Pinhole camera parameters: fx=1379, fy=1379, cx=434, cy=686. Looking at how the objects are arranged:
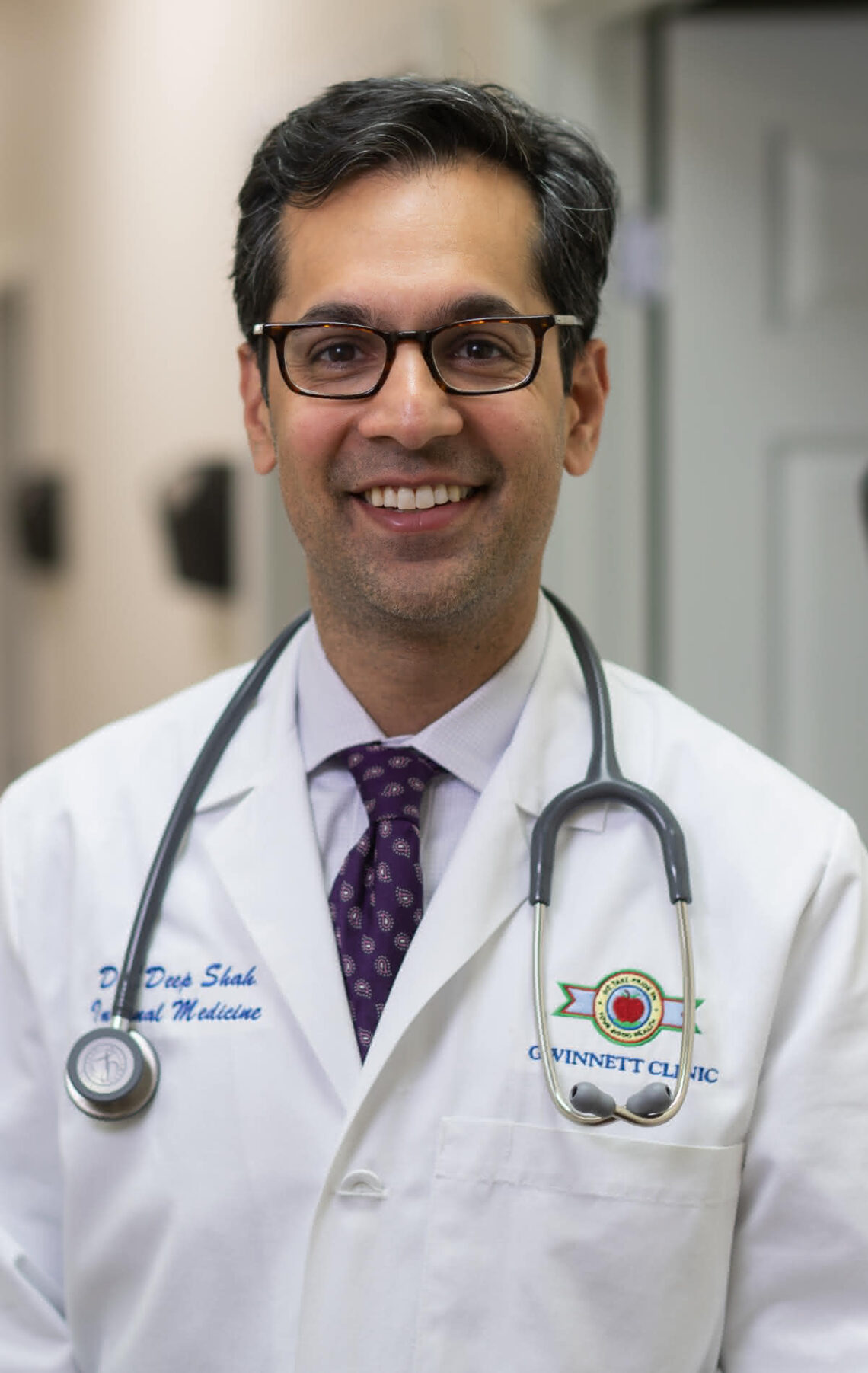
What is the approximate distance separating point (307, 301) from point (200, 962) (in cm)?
52

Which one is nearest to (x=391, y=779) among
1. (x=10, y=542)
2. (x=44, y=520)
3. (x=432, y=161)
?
(x=432, y=161)

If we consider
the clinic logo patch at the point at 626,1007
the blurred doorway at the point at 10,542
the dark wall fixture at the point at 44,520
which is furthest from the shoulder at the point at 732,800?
the blurred doorway at the point at 10,542

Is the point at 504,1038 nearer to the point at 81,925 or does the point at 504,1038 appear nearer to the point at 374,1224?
the point at 374,1224

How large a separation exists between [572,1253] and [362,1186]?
152 millimetres

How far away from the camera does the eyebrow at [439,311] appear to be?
1.02m

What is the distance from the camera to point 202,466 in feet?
8.02

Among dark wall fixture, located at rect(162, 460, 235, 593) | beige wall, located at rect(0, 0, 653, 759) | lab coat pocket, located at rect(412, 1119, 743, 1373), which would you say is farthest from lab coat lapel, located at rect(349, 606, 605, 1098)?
dark wall fixture, located at rect(162, 460, 235, 593)

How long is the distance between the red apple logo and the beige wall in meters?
1.00

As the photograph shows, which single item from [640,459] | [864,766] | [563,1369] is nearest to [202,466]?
[640,459]

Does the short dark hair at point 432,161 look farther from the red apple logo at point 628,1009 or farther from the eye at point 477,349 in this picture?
the red apple logo at point 628,1009

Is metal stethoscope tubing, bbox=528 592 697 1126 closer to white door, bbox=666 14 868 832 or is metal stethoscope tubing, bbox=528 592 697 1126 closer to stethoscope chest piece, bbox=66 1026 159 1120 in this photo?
stethoscope chest piece, bbox=66 1026 159 1120

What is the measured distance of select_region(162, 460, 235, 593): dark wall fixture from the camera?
2.41 m

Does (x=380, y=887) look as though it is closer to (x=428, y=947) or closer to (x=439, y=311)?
(x=428, y=947)

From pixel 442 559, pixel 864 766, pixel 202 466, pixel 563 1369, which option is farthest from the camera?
pixel 202 466
